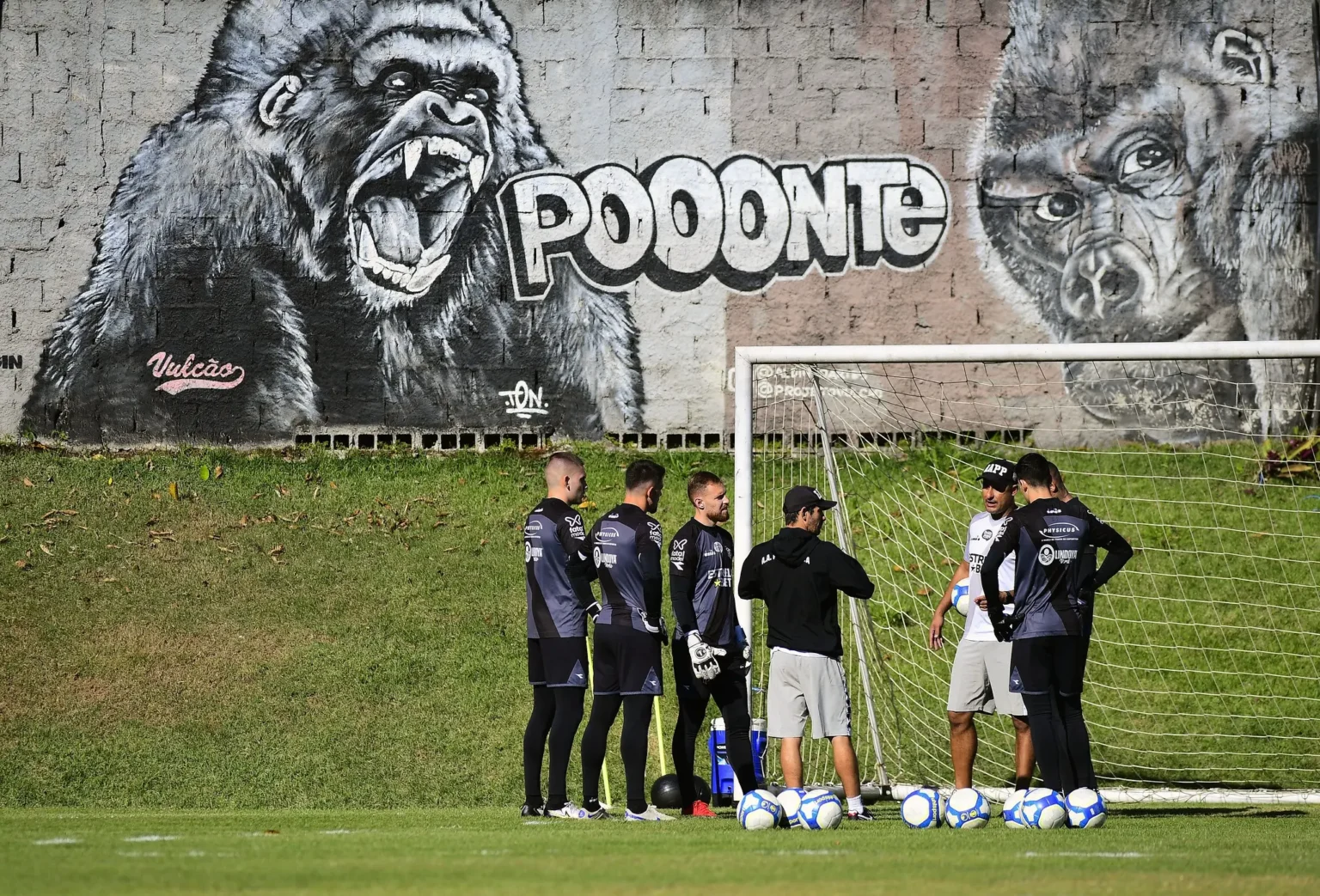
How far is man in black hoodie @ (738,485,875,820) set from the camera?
845 centimetres

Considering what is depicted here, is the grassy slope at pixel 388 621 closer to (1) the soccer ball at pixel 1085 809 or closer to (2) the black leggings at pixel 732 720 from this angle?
(2) the black leggings at pixel 732 720

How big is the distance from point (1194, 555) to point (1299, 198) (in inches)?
194

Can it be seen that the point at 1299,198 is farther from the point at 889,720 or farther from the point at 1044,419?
the point at 889,720

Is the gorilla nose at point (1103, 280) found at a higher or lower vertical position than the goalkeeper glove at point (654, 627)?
higher

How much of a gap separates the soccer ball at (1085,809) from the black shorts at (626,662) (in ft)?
7.54

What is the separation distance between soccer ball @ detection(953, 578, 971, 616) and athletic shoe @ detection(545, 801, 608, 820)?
255cm

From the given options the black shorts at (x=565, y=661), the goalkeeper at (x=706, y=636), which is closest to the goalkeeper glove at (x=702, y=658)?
the goalkeeper at (x=706, y=636)

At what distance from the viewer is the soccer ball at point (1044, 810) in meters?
7.87

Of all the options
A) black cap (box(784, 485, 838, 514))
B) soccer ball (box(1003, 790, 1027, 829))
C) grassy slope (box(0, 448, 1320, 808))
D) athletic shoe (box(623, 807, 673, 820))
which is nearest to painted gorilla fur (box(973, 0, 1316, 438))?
grassy slope (box(0, 448, 1320, 808))

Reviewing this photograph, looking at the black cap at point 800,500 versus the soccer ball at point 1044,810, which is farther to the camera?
the black cap at point 800,500

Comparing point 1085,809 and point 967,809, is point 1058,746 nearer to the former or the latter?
point 1085,809

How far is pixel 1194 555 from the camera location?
13680 mm

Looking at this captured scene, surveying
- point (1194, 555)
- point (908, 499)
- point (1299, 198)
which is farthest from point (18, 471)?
point (1299, 198)
